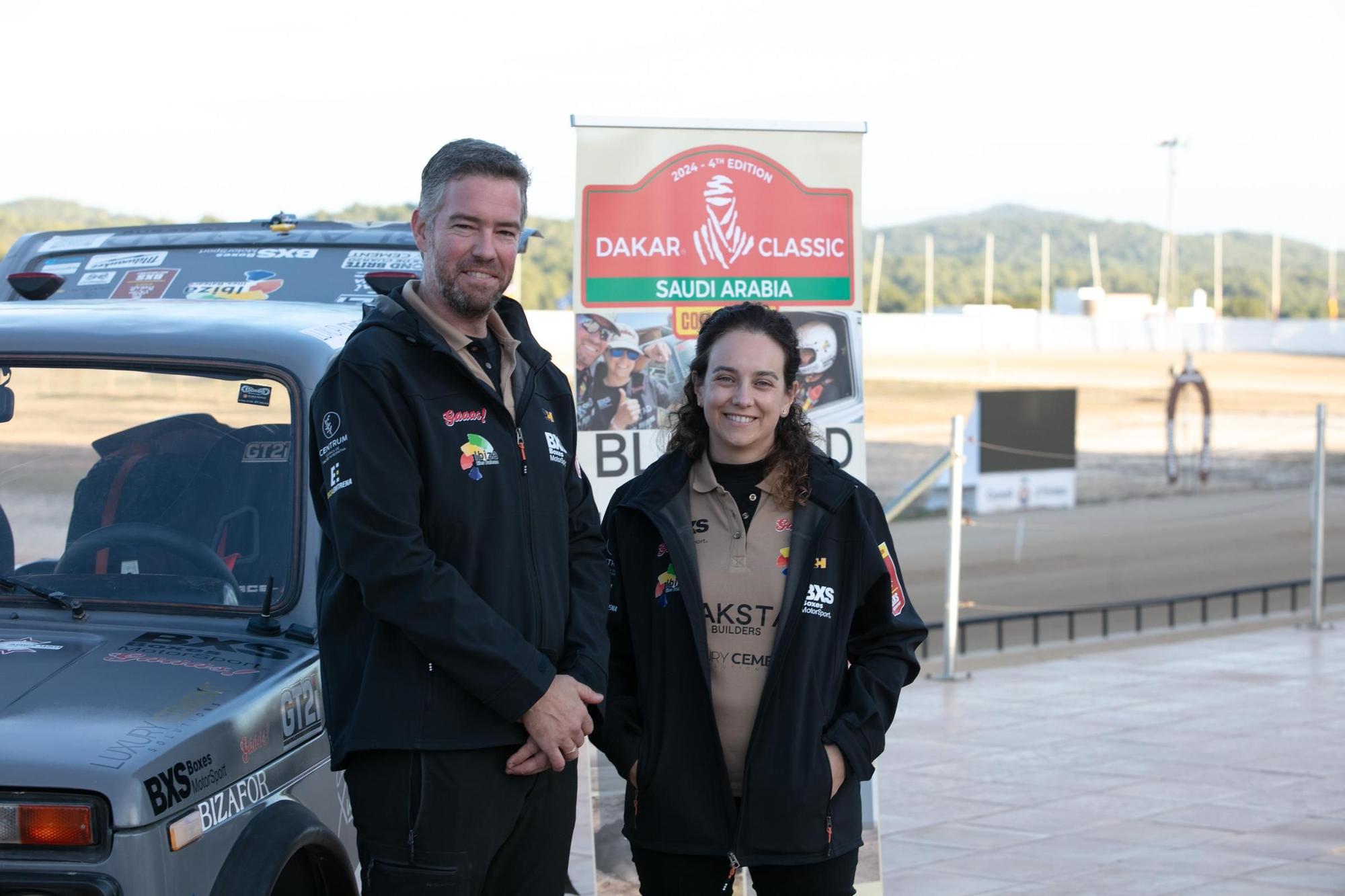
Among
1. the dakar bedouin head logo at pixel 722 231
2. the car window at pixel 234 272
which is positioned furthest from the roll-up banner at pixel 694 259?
the car window at pixel 234 272

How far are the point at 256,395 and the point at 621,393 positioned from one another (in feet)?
5.44

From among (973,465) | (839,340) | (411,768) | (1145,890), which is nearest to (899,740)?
(1145,890)

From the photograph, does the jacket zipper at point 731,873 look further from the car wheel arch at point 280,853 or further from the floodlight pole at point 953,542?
the floodlight pole at point 953,542

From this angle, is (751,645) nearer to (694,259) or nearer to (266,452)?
(266,452)

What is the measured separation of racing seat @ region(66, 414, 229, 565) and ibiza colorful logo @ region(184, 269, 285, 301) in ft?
5.18

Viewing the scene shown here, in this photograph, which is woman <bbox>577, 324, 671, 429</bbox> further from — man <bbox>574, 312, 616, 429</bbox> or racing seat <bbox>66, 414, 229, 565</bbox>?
racing seat <bbox>66, 414, 229, 565</bbox>

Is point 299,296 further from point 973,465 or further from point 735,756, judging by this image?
point 973,465

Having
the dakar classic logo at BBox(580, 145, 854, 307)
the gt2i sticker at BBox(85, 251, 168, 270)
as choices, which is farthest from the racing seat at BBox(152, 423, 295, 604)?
the gt2i sticker at BBox(85, 251, 168, 270)

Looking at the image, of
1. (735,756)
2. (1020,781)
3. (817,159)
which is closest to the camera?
(735,756)

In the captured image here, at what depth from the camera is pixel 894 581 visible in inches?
129

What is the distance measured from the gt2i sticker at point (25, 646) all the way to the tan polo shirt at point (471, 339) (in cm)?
102

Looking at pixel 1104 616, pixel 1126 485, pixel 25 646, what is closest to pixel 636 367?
pixel 25 646

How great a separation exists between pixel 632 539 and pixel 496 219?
77cm

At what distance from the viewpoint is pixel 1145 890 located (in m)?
5.84
